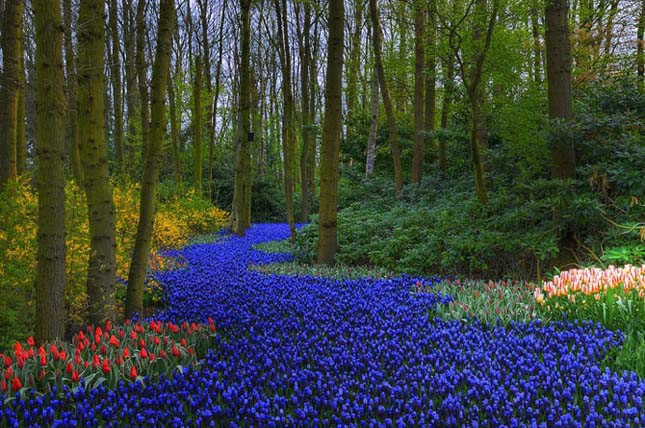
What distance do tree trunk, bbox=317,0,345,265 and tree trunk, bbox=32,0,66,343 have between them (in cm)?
483

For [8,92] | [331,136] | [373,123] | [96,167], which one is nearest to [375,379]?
[96,167]

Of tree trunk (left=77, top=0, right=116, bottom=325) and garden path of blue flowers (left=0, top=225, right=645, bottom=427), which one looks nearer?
garden path of blue flowers (left=0, top=225, right=645, bottom=427)

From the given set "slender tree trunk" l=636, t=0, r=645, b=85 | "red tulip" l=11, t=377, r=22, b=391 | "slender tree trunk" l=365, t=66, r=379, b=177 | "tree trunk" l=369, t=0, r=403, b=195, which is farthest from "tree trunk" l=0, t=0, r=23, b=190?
"slender tree trunk" l=636, t=0, r=645, b=85

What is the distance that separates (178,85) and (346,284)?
1967 cm

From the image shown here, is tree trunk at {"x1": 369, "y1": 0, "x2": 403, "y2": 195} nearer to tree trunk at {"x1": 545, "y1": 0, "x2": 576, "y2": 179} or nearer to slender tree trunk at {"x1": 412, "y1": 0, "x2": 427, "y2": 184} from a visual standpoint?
slender tree trunk at {"x1": 412, "y1": 0, "x2": 427, "y2": 184}

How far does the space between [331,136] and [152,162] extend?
3.58 metres

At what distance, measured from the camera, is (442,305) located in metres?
4.93

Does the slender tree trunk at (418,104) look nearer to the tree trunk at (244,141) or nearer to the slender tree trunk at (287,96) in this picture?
the slender tree trunk at (287,96)

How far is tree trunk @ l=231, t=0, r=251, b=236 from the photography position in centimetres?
1309

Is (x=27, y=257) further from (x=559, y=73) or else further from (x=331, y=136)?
(x=559, y=73)

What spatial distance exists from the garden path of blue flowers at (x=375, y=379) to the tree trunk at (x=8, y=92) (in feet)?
13.3

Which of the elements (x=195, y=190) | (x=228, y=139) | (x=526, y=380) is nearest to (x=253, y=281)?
(x=526, y=380)

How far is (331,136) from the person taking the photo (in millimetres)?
8320

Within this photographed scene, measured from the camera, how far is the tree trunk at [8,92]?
6.38m
